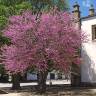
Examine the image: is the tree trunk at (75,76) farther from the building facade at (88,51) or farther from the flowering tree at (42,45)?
the flowering tree at (42,45)

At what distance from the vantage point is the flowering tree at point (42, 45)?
3095cm

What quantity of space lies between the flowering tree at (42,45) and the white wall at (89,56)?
248 inches

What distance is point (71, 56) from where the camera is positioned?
107 ft

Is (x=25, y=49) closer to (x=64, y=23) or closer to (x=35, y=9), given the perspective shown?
(x=64, y=23)

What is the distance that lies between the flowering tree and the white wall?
6.30m

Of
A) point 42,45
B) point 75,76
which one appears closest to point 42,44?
point 42,45

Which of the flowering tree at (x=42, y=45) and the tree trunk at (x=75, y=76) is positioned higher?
the flowering tree at (x=42, y=45)

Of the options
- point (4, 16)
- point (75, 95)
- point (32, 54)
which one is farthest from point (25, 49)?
point (4, 16)

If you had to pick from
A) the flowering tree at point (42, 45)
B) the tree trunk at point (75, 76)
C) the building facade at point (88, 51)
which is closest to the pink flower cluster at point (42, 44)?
the flowering tree at point (42, 45)

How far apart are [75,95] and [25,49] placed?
5768 millimetres

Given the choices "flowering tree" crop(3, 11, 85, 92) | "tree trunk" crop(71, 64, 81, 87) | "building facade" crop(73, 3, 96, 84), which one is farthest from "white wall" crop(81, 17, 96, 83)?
"flowering tree" crop(3, 11, 85, 92)

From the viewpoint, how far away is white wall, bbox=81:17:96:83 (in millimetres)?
38969

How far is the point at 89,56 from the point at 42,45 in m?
9.90

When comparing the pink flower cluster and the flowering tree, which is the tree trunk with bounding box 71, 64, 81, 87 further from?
the pink flower cluster
